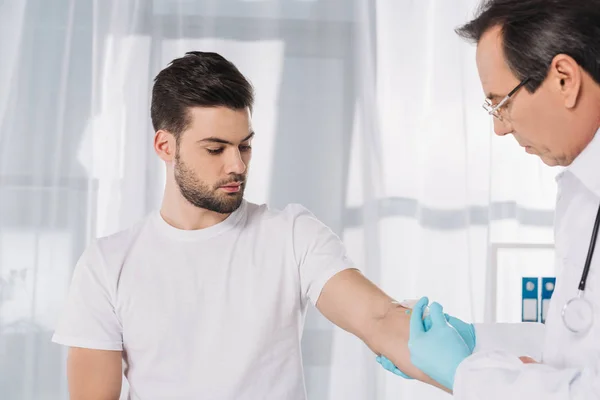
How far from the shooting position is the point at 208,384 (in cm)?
165

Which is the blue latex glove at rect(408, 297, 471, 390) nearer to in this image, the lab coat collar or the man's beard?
the lab coat collar

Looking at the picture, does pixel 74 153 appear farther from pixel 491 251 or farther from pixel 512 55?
pixel 512 55

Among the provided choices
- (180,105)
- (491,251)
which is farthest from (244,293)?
(491,251)

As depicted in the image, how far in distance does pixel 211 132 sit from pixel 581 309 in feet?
3.22

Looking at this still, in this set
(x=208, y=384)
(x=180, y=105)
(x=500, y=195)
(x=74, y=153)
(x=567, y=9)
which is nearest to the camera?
(x=567, y=9)

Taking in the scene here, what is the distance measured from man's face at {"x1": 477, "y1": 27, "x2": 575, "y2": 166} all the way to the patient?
1.84ft

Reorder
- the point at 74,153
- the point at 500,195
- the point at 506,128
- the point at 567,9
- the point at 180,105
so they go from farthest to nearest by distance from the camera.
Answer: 1. the point at 500,195
2. the point at 74,153
3. the point at 180,105
4. the point at 506,128
5. the point at 567,9

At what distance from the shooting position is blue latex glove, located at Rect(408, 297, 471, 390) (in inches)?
52.3

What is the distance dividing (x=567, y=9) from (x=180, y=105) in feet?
3.21

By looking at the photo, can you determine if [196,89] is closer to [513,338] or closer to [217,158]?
[217,158]

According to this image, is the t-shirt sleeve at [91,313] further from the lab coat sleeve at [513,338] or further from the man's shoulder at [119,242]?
the lab coat sleeve at [513,338]

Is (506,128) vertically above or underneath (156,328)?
above

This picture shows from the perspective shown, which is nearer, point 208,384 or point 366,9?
point 208,384

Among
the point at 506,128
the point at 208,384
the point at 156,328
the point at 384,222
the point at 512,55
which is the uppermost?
the point at 512,55
